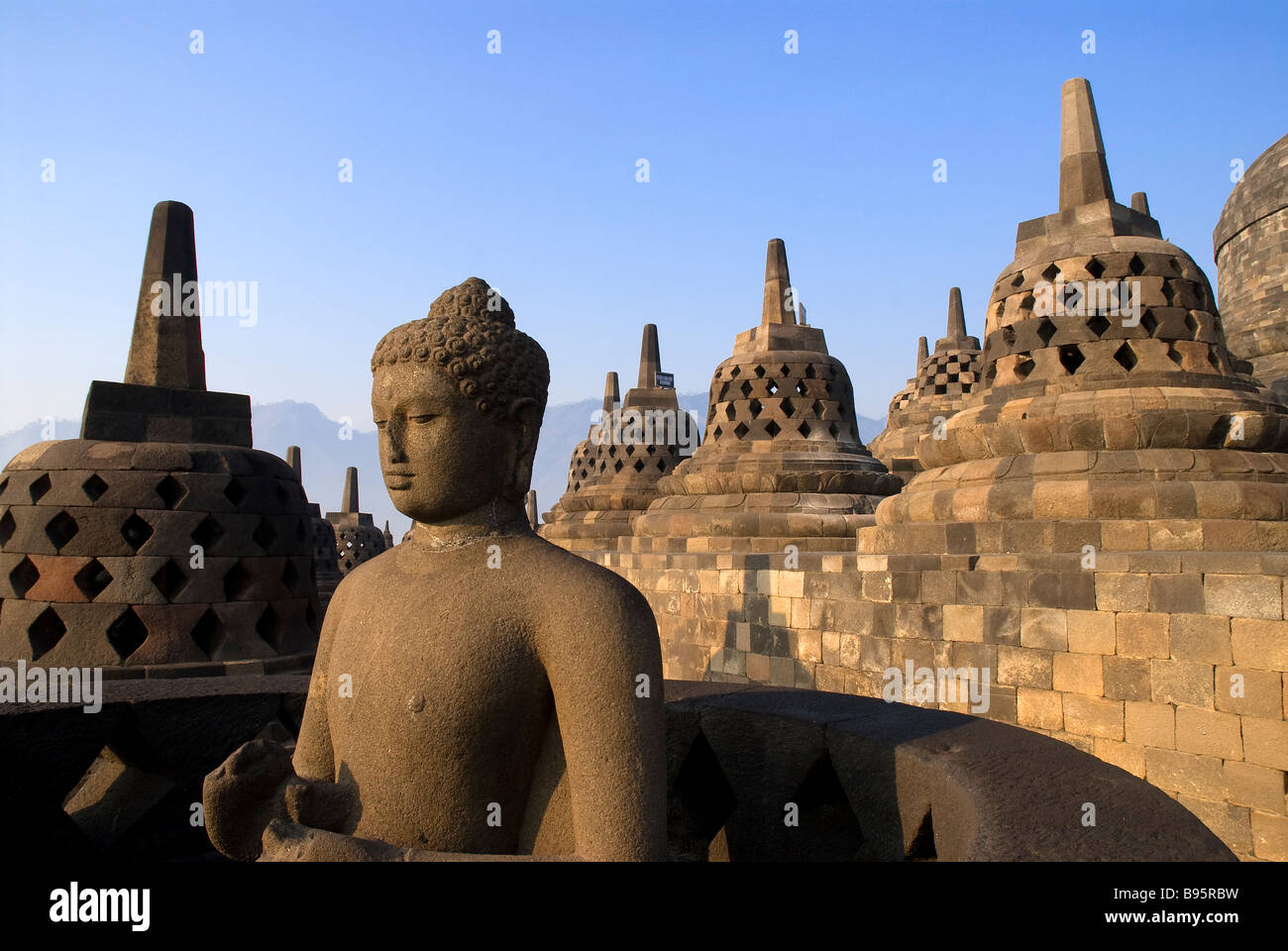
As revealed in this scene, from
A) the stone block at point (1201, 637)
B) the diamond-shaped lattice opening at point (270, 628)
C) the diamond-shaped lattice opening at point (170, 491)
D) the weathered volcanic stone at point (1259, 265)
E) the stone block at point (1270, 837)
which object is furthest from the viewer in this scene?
the weathered volcanic stone at point (1259, 265)

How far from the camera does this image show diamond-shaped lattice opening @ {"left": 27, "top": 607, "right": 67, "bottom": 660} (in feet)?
15.9

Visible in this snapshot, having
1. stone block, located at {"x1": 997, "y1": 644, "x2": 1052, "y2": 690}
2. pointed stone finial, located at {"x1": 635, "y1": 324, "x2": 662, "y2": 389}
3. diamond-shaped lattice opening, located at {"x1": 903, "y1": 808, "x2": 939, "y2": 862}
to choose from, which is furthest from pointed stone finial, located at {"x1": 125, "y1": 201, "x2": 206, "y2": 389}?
pointed stone finial, located at {"x1": 635, "y1": 324, "x2": 662, "y2": 389}

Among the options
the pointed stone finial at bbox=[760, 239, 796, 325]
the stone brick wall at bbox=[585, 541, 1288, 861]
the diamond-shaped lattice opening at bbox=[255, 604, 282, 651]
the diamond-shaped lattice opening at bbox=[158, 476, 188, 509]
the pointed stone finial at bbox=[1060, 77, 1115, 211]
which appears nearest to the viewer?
the stone brick wall at bbox=[585, 541, 1288, 861]

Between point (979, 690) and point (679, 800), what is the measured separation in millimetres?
2794

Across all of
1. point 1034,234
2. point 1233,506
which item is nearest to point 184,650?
point 1233,506

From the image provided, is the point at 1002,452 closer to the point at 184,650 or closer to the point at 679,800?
the point at 679,800

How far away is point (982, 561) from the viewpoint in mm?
5129

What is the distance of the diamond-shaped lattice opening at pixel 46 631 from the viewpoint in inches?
191

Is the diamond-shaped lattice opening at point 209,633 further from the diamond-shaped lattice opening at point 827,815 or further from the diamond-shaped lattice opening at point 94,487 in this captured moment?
the diamond-shaped lattice opening at point 827,815

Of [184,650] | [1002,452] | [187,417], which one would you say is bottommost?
[184,650]

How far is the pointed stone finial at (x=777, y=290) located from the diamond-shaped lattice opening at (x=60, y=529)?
806 cm

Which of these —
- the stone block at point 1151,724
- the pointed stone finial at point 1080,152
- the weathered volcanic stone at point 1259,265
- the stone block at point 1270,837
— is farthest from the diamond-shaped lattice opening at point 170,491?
the weathered volcanic stone at point 1259,265

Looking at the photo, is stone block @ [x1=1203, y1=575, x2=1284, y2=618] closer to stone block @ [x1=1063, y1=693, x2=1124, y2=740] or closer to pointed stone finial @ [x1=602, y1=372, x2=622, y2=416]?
stone block @ [x1=1063, y1=693, x2=1124, y2=740]
